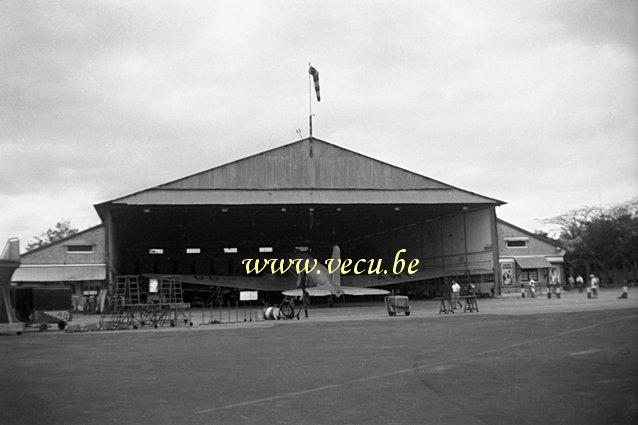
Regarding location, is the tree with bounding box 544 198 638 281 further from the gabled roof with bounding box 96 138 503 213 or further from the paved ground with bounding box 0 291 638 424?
the paved ground with bounding box 0 291 638 424

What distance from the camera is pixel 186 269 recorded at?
67688 mm

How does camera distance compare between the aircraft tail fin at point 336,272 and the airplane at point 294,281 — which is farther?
the aircraft tail fin at point 336,272

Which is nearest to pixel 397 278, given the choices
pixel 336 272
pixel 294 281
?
pixel 336 272

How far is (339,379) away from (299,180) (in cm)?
2924

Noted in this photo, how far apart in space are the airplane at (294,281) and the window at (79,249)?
7223 millimetres

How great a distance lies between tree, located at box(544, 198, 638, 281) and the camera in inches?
2576

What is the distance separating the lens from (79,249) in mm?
49469

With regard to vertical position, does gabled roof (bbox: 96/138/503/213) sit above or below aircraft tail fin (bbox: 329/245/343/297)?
above

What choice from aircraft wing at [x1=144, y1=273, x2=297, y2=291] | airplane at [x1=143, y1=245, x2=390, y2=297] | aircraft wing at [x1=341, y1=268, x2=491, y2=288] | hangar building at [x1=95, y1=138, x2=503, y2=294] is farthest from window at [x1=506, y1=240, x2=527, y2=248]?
aircraft wing at [x1=144, y1=273, x2=297, y2=291]

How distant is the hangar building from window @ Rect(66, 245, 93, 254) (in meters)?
2.25

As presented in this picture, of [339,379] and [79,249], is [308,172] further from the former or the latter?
[339,379]

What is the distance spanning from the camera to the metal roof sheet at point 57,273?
46844 mm

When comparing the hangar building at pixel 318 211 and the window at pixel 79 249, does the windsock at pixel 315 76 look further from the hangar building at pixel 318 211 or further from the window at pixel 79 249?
the window at pixel 79 249

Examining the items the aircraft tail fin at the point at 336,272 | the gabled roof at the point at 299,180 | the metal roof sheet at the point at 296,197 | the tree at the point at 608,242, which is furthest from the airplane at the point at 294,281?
the tree at the point at 608,242
